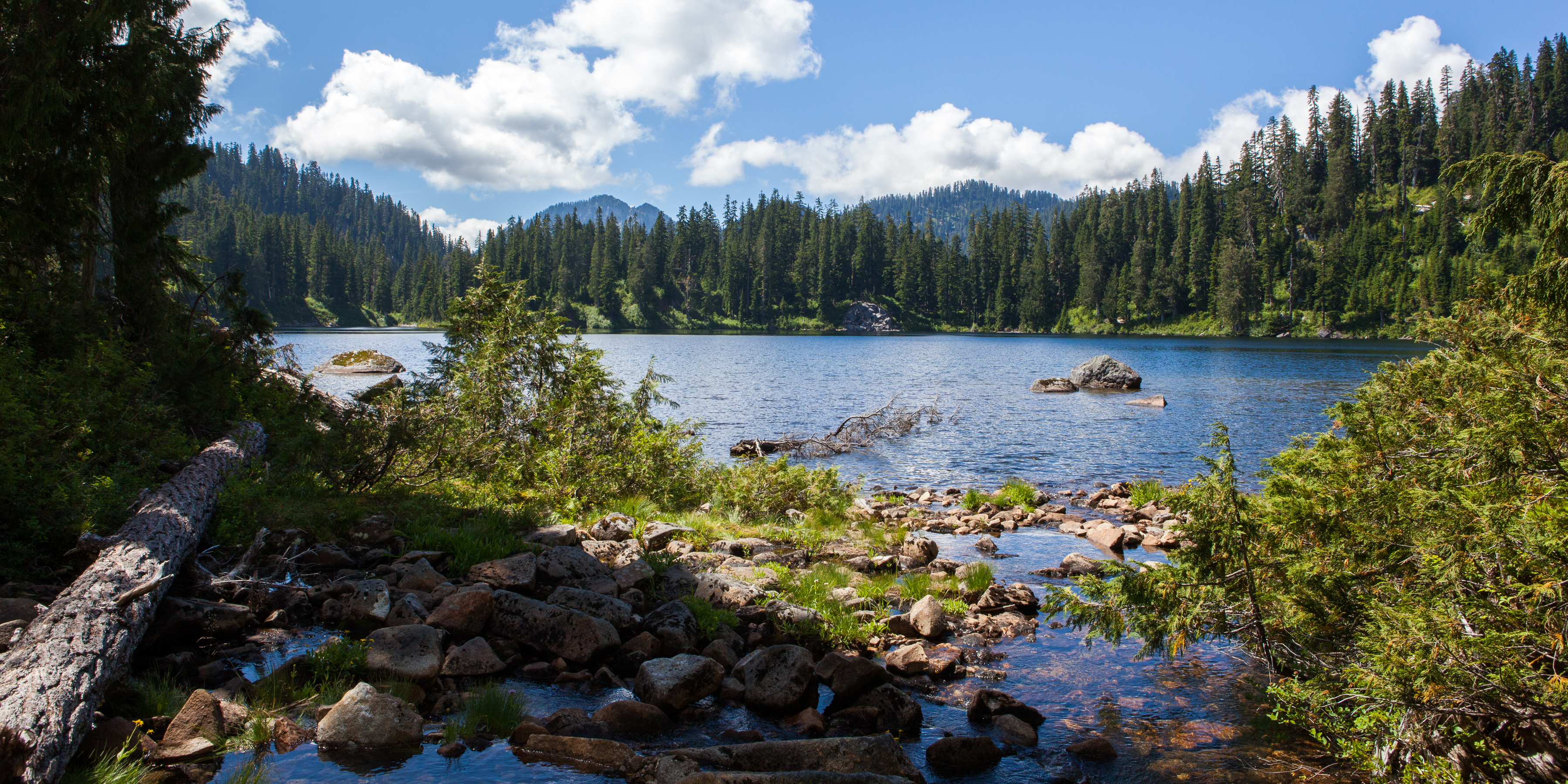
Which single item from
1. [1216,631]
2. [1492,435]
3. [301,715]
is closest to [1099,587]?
[1216,631]

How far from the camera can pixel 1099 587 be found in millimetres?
5855

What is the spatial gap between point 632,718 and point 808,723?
1413 mm

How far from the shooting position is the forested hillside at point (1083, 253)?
344 ft

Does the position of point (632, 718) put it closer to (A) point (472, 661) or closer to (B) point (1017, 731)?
(A) point (472, 661)

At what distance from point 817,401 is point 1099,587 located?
30675 millimetres

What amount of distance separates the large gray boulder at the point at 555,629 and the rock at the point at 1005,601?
460 cm

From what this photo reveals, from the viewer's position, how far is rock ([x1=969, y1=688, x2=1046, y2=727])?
643 centimetres

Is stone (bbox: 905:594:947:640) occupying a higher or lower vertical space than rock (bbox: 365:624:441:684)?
lower

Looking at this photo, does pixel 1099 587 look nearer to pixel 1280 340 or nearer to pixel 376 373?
pixel 376 373

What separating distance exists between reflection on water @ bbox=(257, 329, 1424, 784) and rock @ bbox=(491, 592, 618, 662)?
507 mm

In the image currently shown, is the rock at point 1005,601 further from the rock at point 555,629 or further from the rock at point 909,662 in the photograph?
the rock at point 555,629

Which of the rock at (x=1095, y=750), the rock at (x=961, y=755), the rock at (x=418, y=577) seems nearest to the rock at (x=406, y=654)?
the rock at (x=418, y=577)

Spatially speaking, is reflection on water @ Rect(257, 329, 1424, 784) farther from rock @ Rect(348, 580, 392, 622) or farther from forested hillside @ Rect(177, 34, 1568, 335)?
forested hillside @ Rect(177, 34, 1568, 335)

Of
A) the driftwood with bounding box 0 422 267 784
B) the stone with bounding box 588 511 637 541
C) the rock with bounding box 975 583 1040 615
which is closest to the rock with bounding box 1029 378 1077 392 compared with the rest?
the rock with bounding box 975 583 1040 615
